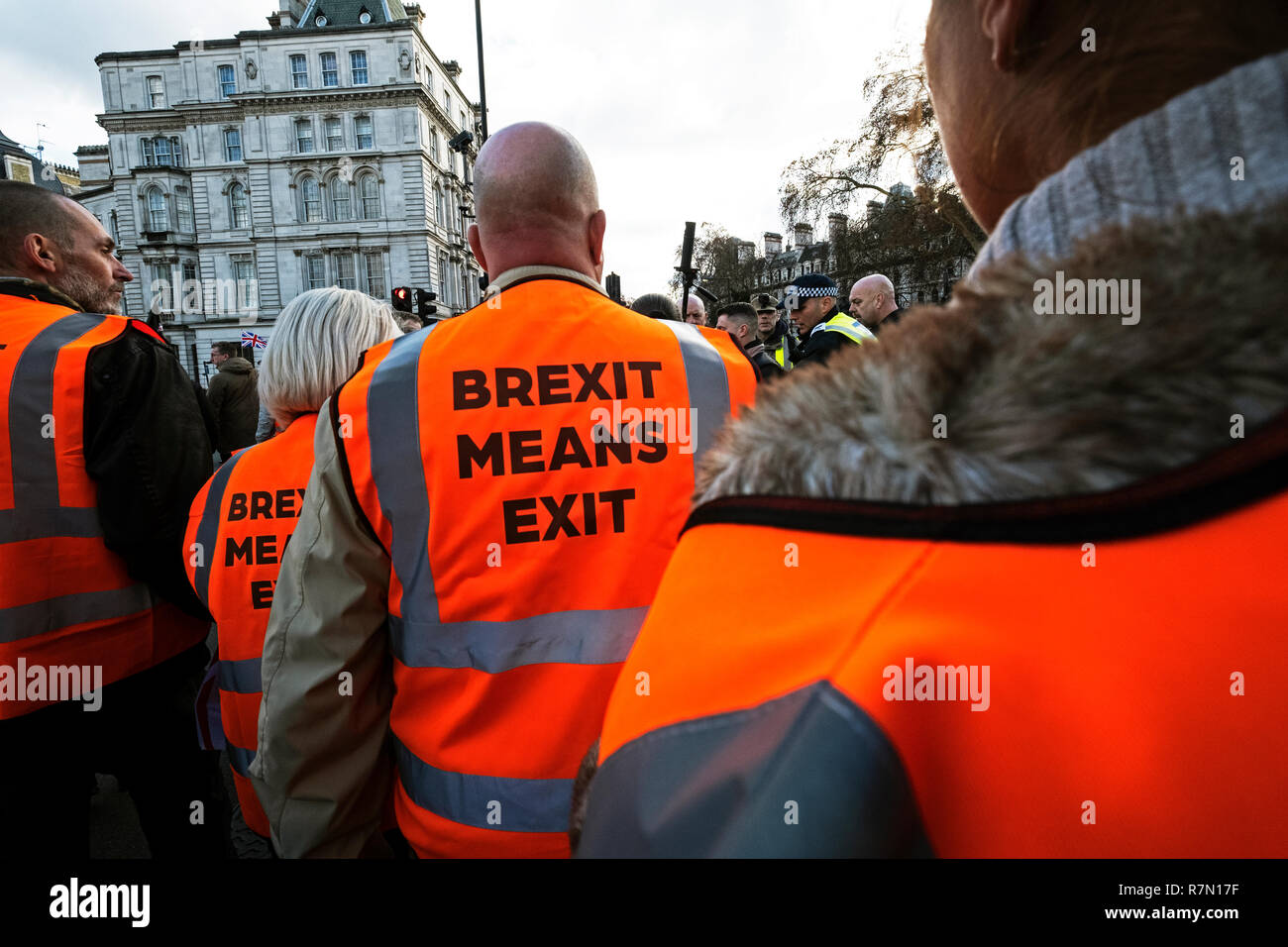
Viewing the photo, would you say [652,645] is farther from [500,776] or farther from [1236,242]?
[500,776]

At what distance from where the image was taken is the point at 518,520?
1643mm

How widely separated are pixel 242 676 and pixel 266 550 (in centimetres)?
43

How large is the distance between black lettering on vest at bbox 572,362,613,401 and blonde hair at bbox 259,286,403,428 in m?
1.16

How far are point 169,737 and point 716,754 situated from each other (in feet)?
9.51

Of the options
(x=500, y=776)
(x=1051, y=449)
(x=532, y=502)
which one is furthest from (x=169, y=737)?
(x=1051, y=449)

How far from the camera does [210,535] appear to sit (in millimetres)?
2365

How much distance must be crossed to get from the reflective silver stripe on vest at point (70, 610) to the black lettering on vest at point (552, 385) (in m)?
1.86

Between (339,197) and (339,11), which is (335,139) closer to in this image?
(339,197)

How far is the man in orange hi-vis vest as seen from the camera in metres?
1.62

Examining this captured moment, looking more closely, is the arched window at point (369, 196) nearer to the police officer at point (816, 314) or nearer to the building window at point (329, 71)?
the building window at point (329, 71)

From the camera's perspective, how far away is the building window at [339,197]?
43.7 metres

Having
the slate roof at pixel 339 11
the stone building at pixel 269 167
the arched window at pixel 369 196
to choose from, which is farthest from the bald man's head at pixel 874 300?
the slate roof at pixel 339 11

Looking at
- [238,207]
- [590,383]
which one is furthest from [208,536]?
[238,207]
